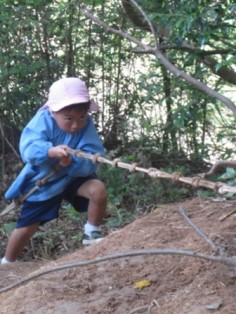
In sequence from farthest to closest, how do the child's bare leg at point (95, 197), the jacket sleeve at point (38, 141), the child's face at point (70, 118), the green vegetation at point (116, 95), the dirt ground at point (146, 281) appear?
the green vegetation at point (116, 95) < the child's bare leg at point (95, 197) < the child's face at point (70, 118) < the jacket sleeve at point (38, 141) < the dirt ground at point (146, 281)

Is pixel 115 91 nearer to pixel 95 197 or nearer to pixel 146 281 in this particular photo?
pixel 95 197

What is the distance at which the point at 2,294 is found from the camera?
3734mm

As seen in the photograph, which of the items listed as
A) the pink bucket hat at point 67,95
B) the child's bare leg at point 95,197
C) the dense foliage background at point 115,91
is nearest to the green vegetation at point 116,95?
the dense foliage background at point 115,91

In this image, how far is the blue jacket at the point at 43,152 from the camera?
4.64 meters

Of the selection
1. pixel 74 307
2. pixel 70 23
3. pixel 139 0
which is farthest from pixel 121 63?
pixel 74 307

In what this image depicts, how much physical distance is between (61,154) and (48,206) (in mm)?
753

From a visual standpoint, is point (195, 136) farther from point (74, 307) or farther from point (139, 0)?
point (74, 307)

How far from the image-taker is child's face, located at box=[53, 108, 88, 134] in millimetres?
4688

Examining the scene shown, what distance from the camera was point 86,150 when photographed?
4734 mm

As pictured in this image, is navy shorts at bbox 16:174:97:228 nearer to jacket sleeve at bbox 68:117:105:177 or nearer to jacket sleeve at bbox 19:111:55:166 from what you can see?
jacket sleeve at bbox 68:117:105:177

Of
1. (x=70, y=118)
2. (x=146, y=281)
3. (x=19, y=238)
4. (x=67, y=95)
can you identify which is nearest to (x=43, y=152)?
(x=70, y=118)

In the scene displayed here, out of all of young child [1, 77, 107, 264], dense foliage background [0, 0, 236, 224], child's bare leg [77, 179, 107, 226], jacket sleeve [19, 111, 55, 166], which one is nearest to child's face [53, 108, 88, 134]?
young child [1, 77, 107, 264]

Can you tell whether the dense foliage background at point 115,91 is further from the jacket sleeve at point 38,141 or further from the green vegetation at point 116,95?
the jacket sleeve at point 38,141

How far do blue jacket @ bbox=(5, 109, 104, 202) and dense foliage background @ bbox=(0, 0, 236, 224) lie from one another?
1.63 meters
